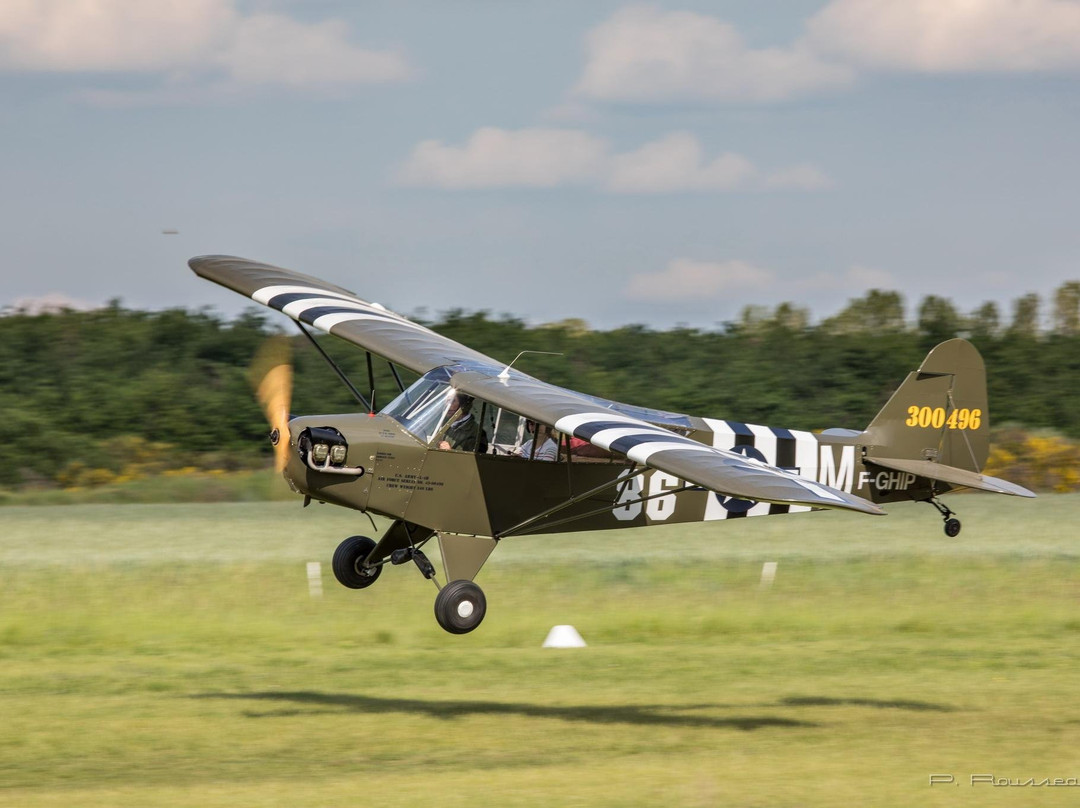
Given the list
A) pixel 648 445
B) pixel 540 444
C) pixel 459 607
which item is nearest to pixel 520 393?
pixel 540 444

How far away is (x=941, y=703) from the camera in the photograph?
1645 cm

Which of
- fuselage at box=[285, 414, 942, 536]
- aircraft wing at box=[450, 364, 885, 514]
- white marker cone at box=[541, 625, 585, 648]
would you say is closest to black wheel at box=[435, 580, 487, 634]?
fuselage at box=[285, 414, 942, 536]

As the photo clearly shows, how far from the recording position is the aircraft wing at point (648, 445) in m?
10.8

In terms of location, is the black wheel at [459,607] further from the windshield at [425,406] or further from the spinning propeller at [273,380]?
the spinning propeller at [273,380]

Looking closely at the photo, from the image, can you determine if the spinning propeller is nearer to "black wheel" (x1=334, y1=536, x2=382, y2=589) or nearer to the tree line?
"black wheel" (x1=334, y1=536, x2=382, y2=589)

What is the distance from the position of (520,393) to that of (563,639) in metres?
7.84

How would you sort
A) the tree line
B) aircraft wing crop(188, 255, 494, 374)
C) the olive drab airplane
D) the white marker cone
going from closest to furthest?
the olive drab airplane, aircraft wing crop(188, 255, 494, 374), the white marker cone, the tree line

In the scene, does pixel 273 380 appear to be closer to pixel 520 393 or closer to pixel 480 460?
pixel 480 460

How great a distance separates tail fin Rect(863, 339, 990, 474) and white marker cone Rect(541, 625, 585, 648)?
5.54 meters

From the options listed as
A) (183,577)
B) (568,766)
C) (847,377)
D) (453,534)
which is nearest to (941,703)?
(568,766)

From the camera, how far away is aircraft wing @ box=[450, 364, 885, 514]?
35.6 feet

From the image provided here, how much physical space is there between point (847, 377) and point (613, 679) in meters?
29.1

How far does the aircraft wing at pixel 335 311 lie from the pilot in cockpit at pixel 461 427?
940mm

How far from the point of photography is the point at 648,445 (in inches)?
464
